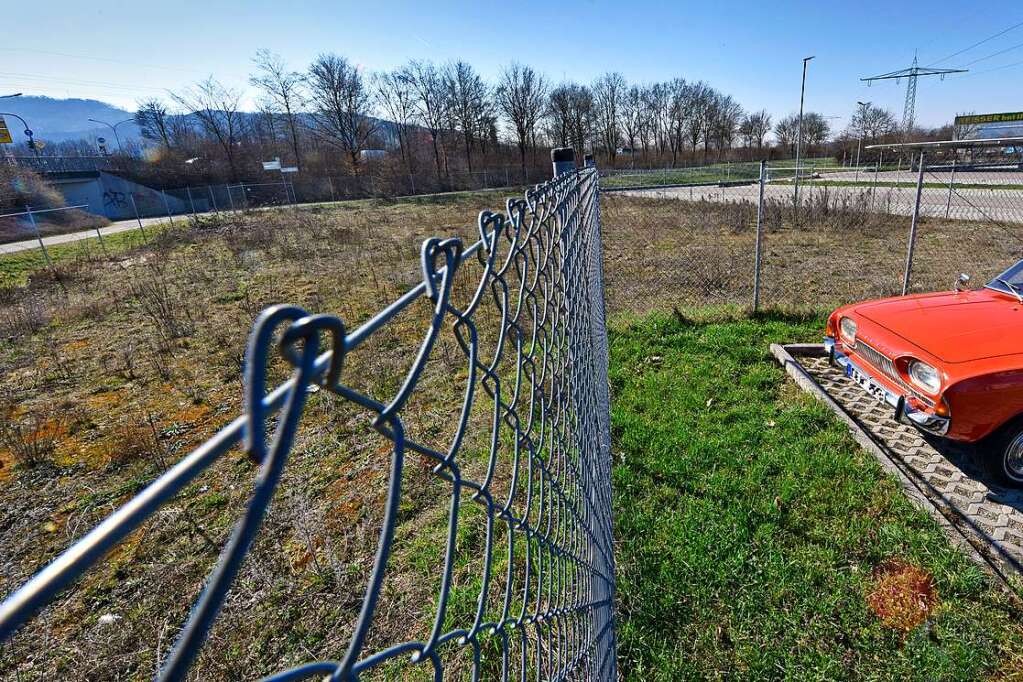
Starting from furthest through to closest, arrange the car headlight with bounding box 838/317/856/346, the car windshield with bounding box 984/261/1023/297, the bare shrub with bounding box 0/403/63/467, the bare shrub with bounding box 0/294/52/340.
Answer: the bare shrub with bounding box 0/294/52/340 → the bare shrub with bounding box 0/403/63/467 → the car headlight with bounding box 838/317/856/346 → the car windshield with bounding box 984/261/1023/297

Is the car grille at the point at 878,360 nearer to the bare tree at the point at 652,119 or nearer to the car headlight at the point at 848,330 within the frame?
the car headlight at the point at 848,330

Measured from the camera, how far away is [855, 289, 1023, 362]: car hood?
323 cm

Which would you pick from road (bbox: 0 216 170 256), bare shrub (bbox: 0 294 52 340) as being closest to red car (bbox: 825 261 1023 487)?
bare shrub (bbox: 0 294 52 340)

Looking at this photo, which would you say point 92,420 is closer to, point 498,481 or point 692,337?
point 498,481

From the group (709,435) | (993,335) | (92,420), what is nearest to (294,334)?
(709,435)

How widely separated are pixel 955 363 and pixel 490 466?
136 inches

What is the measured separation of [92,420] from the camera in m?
5.28

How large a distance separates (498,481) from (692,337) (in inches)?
135

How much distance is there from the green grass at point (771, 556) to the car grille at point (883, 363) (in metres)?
0.54

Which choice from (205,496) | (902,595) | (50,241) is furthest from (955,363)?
(50,241)

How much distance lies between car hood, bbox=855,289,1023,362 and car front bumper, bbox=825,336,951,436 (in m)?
0.30

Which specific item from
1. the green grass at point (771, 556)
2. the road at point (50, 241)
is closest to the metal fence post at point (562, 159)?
the green grass at point (771, 556)

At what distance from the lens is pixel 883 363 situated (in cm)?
371

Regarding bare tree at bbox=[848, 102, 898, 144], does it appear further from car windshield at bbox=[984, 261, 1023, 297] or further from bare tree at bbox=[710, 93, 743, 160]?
car windshield at bbox=[984, 261, 1023, 297]
